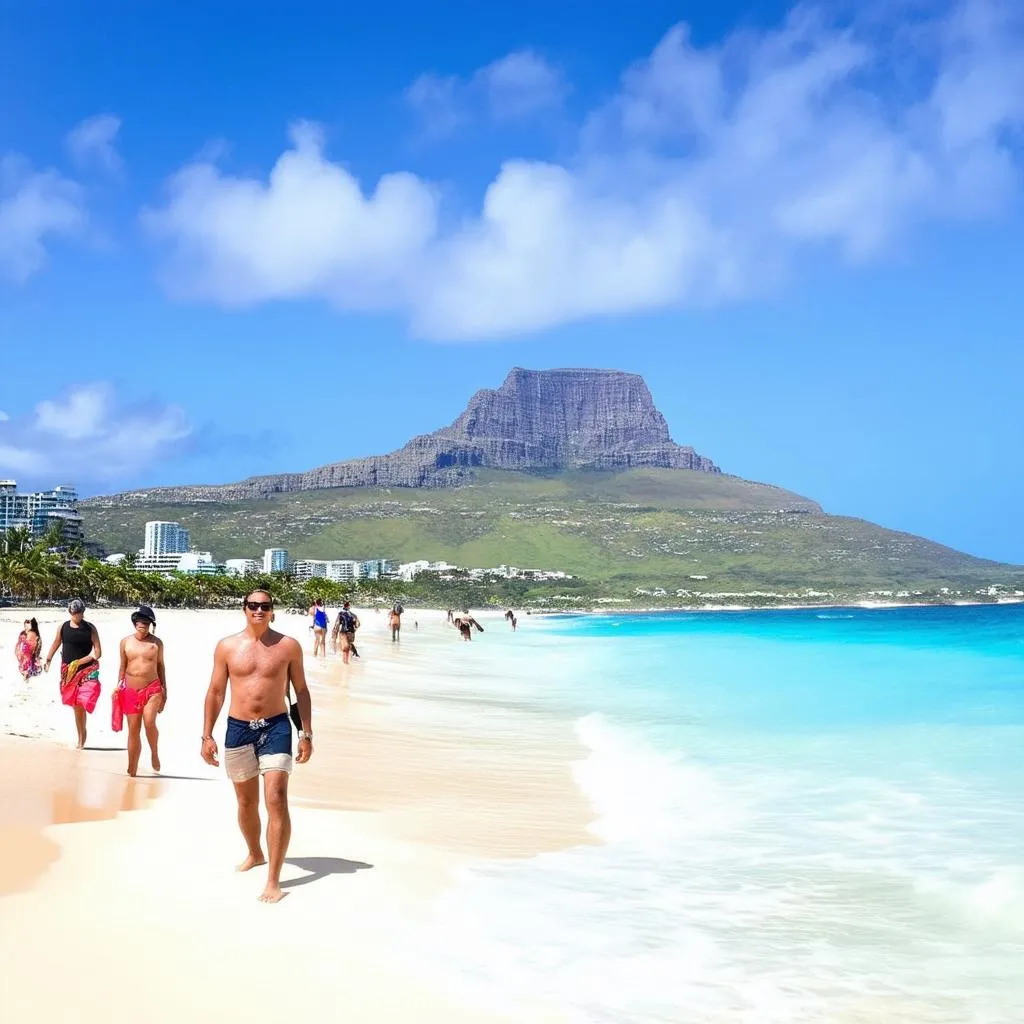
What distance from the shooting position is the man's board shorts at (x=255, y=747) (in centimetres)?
609

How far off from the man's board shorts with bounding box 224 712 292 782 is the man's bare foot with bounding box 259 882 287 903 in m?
0.61

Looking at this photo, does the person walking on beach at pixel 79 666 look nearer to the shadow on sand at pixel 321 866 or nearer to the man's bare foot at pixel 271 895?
the shadow on sand at pixel 321 866

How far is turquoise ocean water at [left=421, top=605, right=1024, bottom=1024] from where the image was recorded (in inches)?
213

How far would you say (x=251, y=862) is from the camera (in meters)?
6.50

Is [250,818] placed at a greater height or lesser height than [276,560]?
lesser

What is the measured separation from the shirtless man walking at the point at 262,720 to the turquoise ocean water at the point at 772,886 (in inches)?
43.4

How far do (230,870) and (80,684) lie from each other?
4.71 m

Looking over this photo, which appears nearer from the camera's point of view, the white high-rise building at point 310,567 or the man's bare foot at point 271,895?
the man's bare foot at point 271,895

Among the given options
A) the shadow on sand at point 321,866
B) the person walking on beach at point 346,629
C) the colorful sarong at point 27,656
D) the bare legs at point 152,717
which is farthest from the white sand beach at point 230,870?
the person walking on beach at point 346,629

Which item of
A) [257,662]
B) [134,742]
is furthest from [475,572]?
[257,662]

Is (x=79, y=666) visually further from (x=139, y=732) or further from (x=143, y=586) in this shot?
(x=143, y=586)

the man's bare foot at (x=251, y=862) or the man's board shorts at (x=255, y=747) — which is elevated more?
the man's board shorts at (x=255, y=747)

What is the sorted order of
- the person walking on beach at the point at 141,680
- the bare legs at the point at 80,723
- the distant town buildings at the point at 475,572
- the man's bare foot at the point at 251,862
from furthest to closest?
the distant town buildings at the point at 475,572 → the bare legs at the point at 80,723 → the person walking on beach at the point at 141,680 → the man's bare foot at the point at 251,862

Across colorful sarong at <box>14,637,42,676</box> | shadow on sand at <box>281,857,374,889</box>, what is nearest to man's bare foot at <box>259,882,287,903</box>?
shadow on sand at <box>281,857,374,889</box>
